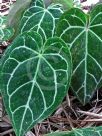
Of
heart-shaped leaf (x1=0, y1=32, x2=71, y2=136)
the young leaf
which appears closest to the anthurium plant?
heart-shaped leaf (x1=0, y1=32, x2=71, y2=136)

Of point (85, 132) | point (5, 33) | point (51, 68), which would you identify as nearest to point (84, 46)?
point (51, 68)

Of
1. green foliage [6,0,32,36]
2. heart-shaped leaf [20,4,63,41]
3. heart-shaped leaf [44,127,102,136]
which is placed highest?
green foliage [6,0,32,36]

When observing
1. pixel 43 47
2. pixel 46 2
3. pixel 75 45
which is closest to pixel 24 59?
pixel 43 47

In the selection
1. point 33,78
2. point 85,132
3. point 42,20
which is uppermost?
point 42,20

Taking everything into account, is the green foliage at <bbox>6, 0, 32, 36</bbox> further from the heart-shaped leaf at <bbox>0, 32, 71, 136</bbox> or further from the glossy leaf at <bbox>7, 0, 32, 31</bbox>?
the heart-shaped leaf at <bbox>0, 32, 71, 136</bbox>

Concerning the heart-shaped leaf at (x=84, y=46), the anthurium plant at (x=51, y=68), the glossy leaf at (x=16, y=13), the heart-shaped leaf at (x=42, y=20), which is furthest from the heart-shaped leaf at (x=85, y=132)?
the glossy leaf at (x=16, y=13)

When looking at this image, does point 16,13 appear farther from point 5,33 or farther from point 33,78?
point 33,78
